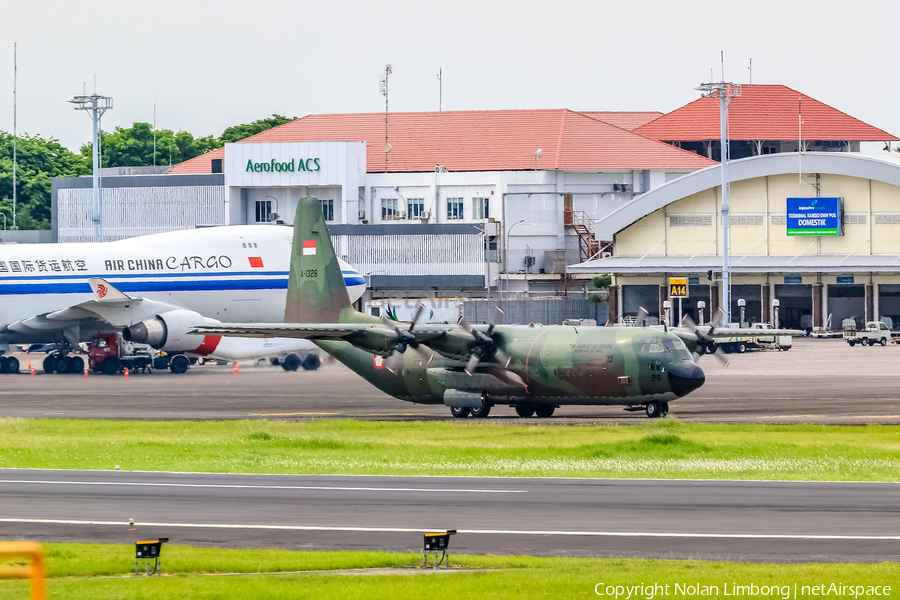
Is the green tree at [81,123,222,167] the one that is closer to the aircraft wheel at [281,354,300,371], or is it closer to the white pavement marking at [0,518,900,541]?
the aircraft wheel at [281,354,300,371]

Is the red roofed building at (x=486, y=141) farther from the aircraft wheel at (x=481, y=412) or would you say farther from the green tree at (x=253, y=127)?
the aircraft wheel at (x=481, y=412)

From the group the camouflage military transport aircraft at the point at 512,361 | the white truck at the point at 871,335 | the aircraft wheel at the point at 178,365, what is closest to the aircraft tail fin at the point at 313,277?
the camouflage military transport aircraft at the point at 512,361

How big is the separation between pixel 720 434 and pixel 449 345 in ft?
35.8

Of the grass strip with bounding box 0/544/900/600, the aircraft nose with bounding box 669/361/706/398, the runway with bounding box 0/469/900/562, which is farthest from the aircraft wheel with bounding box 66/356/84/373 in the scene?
the grass strip with bounding box 0/544/900/600

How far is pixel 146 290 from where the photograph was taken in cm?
6744

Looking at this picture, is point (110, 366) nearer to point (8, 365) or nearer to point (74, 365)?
point (74, 365)

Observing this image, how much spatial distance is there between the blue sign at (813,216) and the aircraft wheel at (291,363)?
55274 mm

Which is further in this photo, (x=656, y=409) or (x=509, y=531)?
(x=656, y=409)

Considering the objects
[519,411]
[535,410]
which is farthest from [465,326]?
[535,410]

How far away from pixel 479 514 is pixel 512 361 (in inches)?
802

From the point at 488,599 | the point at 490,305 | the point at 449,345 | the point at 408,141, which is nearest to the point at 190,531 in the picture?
the point at 488,599

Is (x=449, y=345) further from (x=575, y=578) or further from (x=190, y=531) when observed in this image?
(x=575, y=578)

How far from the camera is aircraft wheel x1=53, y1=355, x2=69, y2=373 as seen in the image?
67188mm

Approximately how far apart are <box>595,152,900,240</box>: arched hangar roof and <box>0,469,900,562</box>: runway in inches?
3040
